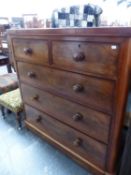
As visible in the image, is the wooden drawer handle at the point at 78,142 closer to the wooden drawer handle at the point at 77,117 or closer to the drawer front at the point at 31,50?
the wooden drawer handle at the point at 77,117

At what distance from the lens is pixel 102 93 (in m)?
0.81

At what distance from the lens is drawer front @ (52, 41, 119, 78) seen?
705 millimetres

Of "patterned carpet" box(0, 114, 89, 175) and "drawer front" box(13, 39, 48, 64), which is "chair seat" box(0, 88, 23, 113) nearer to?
"patterned carpet" box(0, 114, 89, 175)

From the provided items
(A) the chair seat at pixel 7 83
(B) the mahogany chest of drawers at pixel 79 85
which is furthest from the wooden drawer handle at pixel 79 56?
(A) the chair seat at pixel 7 83

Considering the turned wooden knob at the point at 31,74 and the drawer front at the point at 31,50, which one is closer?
the drawer front at the point at 31,50

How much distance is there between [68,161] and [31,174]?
31 cm

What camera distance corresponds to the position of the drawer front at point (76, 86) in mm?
807

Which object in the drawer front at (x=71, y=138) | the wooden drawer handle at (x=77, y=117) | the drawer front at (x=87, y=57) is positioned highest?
the drawer front at (x=87, y=57)

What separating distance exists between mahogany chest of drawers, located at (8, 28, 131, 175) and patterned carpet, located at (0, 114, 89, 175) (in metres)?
0.10

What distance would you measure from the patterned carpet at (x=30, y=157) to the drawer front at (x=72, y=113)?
39cm

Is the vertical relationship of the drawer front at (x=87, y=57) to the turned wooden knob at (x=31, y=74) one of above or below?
above

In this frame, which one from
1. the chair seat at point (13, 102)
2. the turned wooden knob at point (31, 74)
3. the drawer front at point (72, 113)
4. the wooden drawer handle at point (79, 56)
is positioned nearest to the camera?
the wooden drawer handle at point (79, 56)

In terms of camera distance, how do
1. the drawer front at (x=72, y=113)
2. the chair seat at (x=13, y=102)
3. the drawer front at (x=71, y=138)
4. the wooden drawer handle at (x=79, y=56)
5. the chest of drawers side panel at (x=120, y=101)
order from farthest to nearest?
the chair seat at (x=13, y=102) → the drawer front at (x=71, y=138) → the drawer front at (x=72, y=113) → the wooden drawer handle at (x=79, y=56) → the chest of drawers side panel at (x=120, y=101)

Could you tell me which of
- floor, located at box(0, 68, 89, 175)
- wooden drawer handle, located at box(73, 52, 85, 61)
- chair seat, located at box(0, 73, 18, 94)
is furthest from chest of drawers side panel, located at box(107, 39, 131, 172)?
chair seat, located at box(0, 73, 18, 94)
